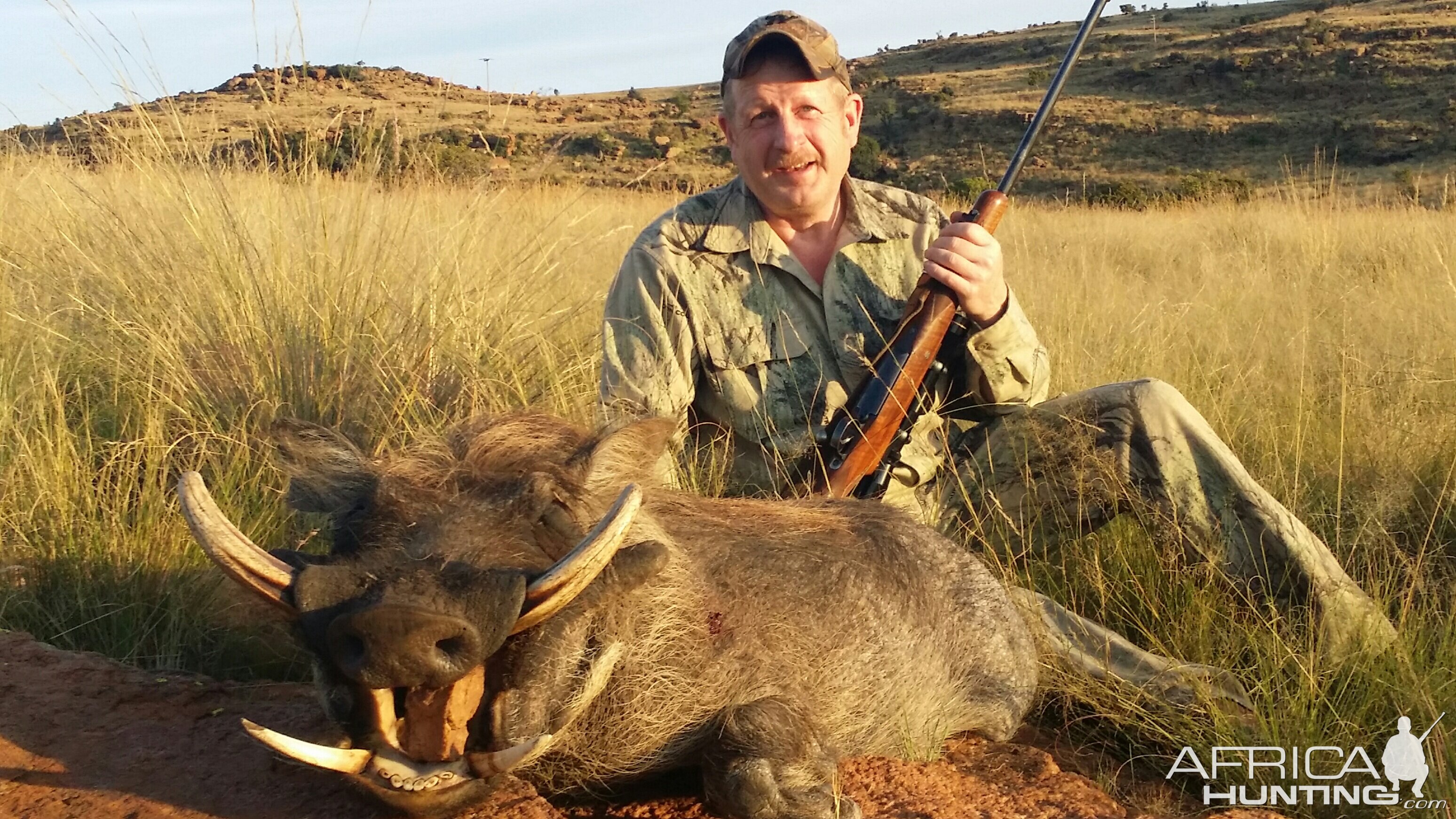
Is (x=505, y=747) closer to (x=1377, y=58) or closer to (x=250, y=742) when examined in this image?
(x=250, y=742)

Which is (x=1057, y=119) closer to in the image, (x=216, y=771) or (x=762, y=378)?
(x=762, y=378)

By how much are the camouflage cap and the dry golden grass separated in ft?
4.08

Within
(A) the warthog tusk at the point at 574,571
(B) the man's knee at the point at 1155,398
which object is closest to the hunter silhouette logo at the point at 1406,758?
(B) the man's knee at the point at 1155,398

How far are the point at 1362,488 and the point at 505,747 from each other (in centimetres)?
320

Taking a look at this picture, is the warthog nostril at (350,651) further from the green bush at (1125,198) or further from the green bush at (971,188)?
the green bush at (1125,198)

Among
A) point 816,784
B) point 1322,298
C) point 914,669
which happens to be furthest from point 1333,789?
point 1322,298

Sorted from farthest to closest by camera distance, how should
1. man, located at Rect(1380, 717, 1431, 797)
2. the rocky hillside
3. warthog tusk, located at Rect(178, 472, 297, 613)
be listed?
the rocky hillside
man, located at Rect(1380, 717, 1431, 797)
warthog tusk, located at Rect(178, 472, 297, 613)

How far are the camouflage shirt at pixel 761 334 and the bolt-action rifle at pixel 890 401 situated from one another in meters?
0.09

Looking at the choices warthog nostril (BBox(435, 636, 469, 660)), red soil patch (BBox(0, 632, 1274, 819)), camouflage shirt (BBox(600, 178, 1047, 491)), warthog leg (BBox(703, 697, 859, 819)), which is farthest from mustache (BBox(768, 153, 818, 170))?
warthog nostril (BBox(435, 636, 469, 660))

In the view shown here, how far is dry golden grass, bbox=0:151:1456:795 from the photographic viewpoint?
299 centimetres

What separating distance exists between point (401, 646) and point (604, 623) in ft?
1.65

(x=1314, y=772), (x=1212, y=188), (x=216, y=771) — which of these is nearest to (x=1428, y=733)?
(x=1314, y=772)

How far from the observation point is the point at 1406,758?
101 inches

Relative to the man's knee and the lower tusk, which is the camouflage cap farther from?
the lower tusk
